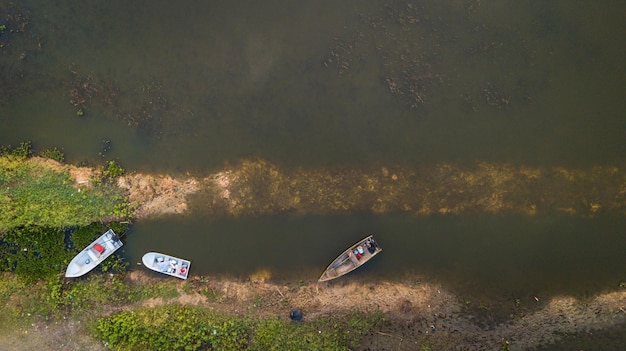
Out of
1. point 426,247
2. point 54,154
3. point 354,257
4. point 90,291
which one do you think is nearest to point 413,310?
point 426,247

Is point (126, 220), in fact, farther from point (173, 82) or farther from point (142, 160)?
point (173, 82)

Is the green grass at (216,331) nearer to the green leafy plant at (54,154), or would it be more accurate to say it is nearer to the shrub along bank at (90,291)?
the shrub along bank at (90,291)

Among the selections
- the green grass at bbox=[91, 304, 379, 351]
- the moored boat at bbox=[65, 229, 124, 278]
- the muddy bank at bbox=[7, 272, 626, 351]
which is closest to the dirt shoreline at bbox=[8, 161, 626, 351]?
the muddy bank at bbox=[7, 272, 626, 351]

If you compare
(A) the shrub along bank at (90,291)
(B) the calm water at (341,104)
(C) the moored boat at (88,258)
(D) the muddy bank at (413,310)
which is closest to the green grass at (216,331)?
(A) the shrub along bank at (90,291)

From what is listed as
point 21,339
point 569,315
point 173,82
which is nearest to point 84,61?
point 173,82

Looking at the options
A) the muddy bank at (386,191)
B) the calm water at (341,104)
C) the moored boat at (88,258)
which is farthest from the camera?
the muddy bank at (386,191)

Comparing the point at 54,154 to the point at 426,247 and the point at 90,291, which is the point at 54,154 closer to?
the point at 90,291

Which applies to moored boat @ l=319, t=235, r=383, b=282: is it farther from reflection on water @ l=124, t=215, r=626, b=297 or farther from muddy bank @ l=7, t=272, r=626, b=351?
muddy bank @ l=7, t=272, r=626, b=351
